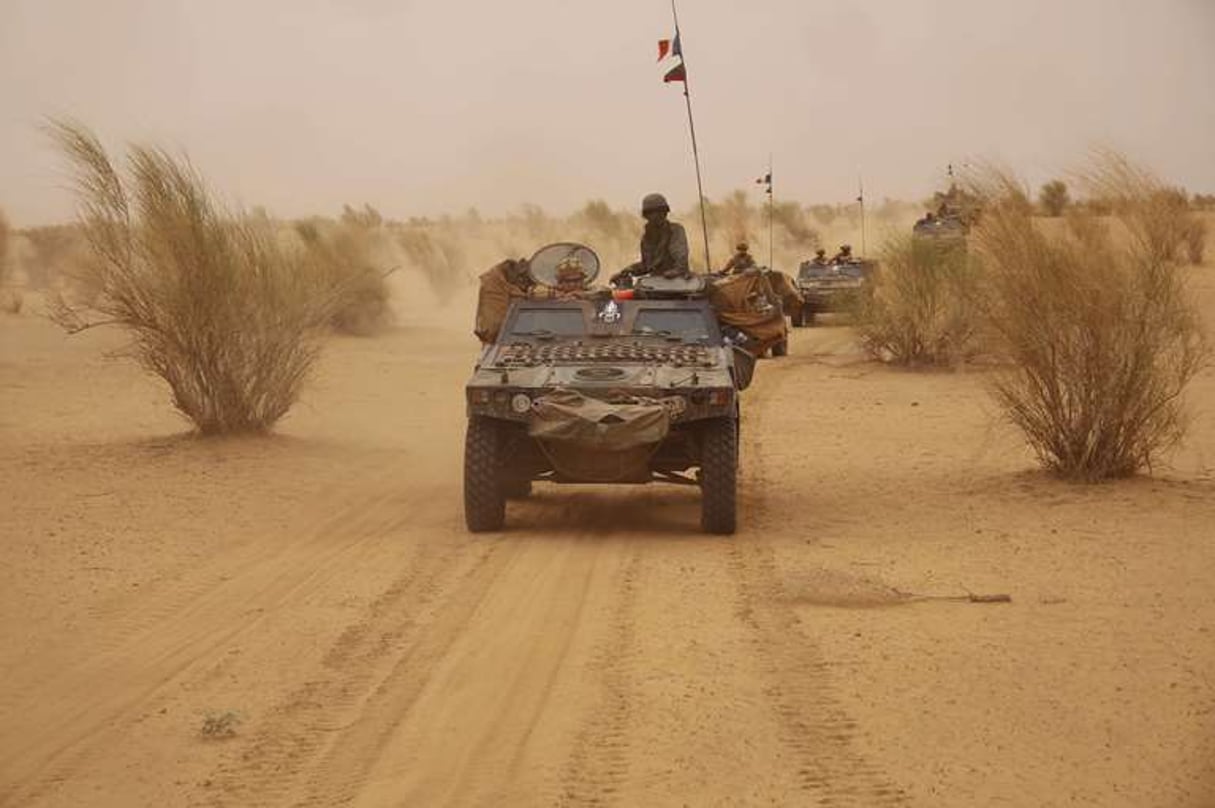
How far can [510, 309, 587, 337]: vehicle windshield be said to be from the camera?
38.8 ft

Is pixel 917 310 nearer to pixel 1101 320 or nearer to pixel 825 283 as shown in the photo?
pixel 825 283

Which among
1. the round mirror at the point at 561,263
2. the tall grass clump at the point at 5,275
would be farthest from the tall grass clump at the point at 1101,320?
the tall grass clump at the point at 5,275

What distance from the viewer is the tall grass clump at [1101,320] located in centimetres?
1132

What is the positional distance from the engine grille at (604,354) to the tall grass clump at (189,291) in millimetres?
4280

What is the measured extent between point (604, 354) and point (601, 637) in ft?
12.7

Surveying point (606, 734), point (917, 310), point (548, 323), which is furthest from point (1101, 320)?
point (917, 310)

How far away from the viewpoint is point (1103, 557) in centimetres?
929

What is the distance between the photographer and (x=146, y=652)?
7477 millimetres

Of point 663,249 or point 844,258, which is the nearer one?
point 663,249

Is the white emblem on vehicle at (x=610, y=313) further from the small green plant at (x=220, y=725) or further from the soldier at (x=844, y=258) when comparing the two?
the soldier at (x=844, y=258)

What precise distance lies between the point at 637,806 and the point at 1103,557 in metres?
4.87

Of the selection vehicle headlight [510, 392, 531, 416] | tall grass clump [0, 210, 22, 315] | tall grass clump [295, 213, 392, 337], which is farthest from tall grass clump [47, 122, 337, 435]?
tall grass clump [0, 210, 22, 315]

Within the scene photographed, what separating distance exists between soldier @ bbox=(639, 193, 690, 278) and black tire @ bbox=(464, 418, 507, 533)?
2.73 m

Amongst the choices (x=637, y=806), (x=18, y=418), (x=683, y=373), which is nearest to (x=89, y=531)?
(x=683, y=373)
